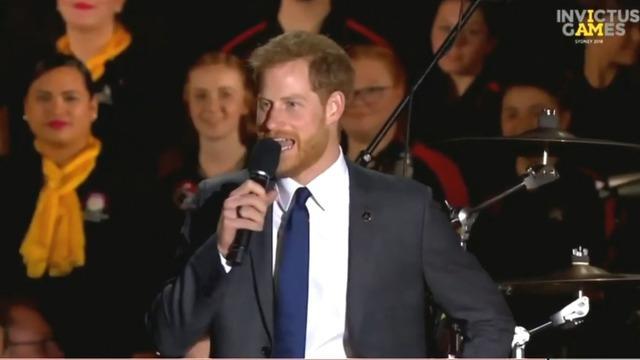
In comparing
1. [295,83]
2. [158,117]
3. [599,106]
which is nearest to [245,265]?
[295,83]

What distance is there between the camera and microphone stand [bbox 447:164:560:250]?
9.48 feet

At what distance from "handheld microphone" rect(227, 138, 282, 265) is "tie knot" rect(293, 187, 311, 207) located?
0.19m

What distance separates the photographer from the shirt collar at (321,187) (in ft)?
7.33

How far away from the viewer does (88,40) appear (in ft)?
12.4

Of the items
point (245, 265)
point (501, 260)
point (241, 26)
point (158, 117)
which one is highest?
point (241, 26)

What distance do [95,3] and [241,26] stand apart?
51 centimetres

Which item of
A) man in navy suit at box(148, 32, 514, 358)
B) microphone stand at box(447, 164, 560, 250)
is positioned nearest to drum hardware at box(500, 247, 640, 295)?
microphone stand at box(447, 164, 560, 250)

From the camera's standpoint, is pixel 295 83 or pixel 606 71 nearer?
pixel 295 83

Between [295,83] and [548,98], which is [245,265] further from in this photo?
[548,98]

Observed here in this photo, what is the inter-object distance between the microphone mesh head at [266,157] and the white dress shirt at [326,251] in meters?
0.23

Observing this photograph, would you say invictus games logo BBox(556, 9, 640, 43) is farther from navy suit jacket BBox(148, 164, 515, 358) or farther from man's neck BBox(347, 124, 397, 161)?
navy suit jacket BBox(148, 164, 515, 358)

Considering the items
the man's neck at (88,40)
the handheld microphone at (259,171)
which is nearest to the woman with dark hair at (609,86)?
the man's neck at (88,40)

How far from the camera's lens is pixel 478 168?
12.2 feet

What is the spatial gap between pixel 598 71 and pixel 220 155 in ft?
4.26
